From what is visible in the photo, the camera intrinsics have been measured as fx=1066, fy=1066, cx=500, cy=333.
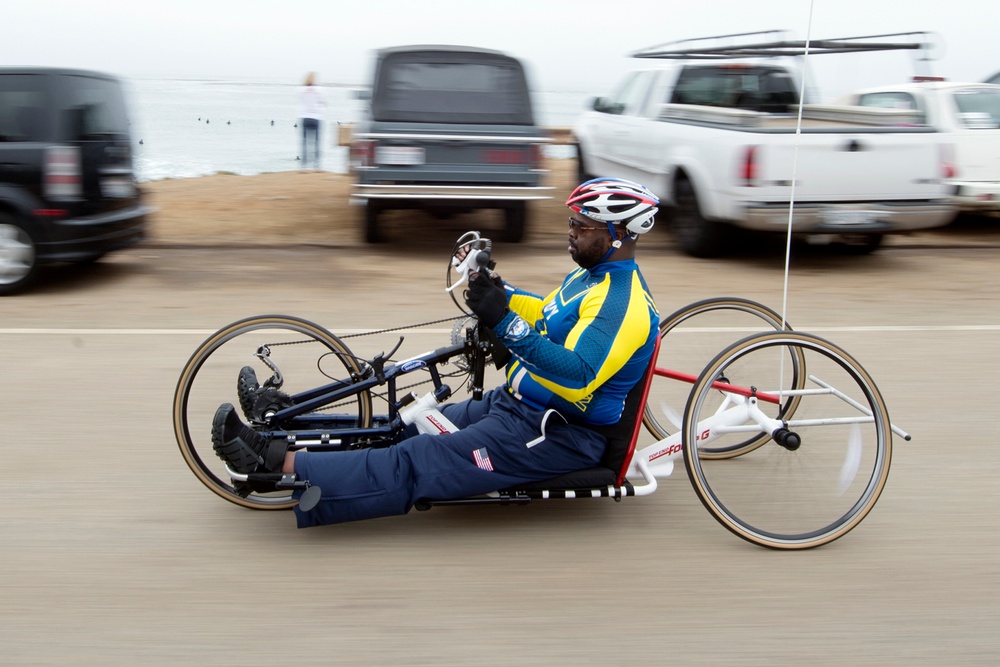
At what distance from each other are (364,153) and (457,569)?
21.6 ft

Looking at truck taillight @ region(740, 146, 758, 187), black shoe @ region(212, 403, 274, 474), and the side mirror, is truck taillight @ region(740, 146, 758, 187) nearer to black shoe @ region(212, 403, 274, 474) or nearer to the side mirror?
the side mirror

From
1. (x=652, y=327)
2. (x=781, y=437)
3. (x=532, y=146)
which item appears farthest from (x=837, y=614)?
(x=532, y=146)

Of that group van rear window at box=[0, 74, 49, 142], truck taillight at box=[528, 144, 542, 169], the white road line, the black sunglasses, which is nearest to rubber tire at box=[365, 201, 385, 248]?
truck taillight at box=[528, 144, 542, 169]

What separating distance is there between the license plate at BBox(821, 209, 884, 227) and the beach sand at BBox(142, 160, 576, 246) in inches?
103

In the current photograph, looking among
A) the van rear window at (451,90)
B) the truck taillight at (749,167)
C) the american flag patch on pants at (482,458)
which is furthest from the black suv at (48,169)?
the american flag patch on pants at (482,458)

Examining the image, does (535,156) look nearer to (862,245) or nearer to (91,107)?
(862,245)

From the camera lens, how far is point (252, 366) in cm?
448

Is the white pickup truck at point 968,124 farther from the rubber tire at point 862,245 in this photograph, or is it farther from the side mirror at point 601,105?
the side mirror at point 601,105

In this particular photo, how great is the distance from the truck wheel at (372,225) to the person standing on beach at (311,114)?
609 cm

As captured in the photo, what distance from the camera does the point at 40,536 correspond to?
12.9 feet

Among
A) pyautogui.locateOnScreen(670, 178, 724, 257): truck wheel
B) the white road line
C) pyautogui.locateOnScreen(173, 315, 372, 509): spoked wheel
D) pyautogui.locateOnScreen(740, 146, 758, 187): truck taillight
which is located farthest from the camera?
pyautogui.locateOnScreen(670, 178, 724, 257): truck wheel

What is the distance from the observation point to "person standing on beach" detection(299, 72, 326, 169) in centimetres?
1606

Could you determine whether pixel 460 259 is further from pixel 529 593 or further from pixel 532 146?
pixel 532 146

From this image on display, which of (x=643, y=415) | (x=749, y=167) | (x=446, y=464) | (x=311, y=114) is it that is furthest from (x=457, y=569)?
(x=311, y=114)
